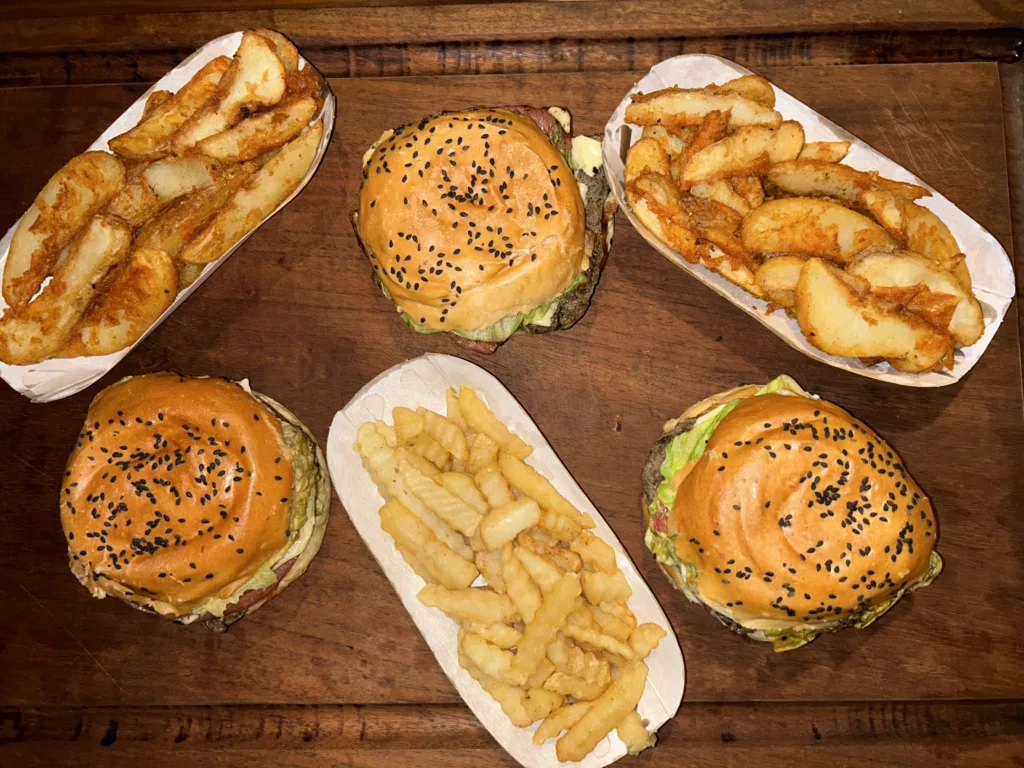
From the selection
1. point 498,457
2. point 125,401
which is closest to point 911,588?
point 498,457

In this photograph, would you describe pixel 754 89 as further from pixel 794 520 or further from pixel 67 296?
pixel 67 296

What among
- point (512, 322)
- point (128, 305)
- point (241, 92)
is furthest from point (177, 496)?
point (241, 92)

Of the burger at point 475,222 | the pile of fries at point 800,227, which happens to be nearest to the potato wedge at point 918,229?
the pile of fries at point 800,227

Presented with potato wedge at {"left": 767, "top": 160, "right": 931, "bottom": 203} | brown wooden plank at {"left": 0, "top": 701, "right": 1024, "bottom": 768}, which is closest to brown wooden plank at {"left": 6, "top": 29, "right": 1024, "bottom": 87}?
potato wedge at {"left": 767, "top": 160, "right": 931, "bottom": 203}

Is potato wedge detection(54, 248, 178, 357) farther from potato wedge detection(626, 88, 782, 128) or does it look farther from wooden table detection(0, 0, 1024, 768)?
potato wedge detection(626, 88, 782, 128)

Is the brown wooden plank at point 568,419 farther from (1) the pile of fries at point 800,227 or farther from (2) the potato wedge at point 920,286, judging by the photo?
(2) the potato wedge at point 920,286
